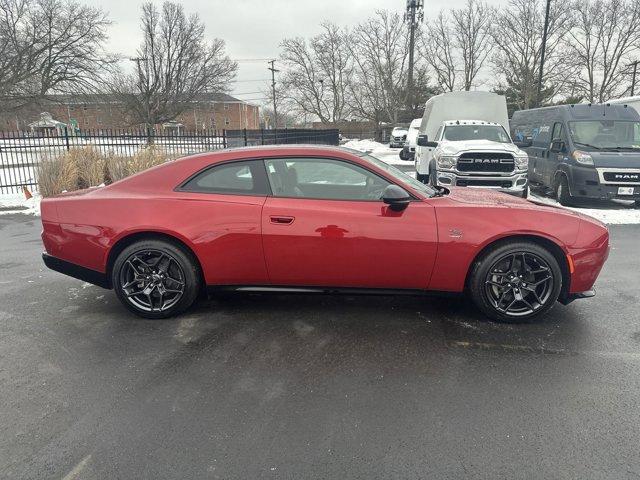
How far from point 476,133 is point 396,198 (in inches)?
347

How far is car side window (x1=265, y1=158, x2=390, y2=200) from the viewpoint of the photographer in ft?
12.6

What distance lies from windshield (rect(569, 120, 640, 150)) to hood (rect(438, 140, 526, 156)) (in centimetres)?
158

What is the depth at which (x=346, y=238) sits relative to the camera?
3654 millimetres

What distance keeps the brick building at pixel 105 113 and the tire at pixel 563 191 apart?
65.1 feet

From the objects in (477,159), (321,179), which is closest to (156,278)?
(321,179)

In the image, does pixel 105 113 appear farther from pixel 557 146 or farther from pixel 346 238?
pixel 346 238

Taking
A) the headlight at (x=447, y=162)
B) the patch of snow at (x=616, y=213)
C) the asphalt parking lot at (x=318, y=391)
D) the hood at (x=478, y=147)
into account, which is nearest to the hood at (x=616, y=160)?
the patch of snow at (x=616, y=213)

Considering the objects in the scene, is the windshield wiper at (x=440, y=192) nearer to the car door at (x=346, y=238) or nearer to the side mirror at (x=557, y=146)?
the car door at (x=346, y=238)

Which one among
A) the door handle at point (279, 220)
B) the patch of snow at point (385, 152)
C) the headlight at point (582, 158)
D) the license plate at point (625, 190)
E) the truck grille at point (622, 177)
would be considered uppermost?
the headlight at point (582, 158)

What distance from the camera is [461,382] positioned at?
2.95m

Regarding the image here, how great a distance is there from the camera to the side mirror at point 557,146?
34.4 ft

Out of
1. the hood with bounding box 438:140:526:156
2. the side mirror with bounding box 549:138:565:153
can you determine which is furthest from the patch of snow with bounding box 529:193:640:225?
the side mirror with bounding box 549:138:565:153

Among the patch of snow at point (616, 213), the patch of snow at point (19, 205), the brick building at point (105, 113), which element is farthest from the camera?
the brick building at point (105, 113)

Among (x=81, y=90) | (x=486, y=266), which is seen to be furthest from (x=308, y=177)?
(x=81, y=90)
